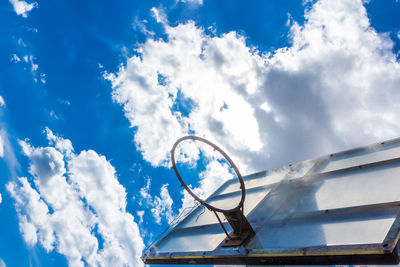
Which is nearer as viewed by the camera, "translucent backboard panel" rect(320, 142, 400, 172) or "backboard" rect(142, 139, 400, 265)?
"backboard" rect(142, 139, 400, 265)

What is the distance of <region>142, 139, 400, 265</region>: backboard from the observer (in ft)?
9.40

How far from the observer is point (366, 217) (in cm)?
331

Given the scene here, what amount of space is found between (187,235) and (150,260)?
85cm

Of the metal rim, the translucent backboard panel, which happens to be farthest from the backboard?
the metal rim

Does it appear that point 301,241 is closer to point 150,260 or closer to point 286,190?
point 286,190

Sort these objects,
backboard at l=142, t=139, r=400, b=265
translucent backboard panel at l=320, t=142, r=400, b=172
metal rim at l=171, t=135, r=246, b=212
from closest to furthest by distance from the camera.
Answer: backboard at l=142, t=139, r=400, b=265 → metal rim at l=171, t=135, r=246, b=212 → translucent backboard panel at l=320, t=142, r=400, b=172

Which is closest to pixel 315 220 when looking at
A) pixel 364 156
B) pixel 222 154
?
pixel 222 154

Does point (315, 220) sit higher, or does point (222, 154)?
point (222, 154)

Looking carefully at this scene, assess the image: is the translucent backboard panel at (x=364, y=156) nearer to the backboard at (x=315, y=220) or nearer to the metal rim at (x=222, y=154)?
the backboard at (x=315, y=220)

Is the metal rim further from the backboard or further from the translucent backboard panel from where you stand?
the translucent backboard panel

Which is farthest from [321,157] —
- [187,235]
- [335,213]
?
[187,235]

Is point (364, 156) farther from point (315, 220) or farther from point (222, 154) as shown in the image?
point (222, 154)

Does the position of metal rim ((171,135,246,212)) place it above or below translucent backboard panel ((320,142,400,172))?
below

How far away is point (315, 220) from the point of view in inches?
149
